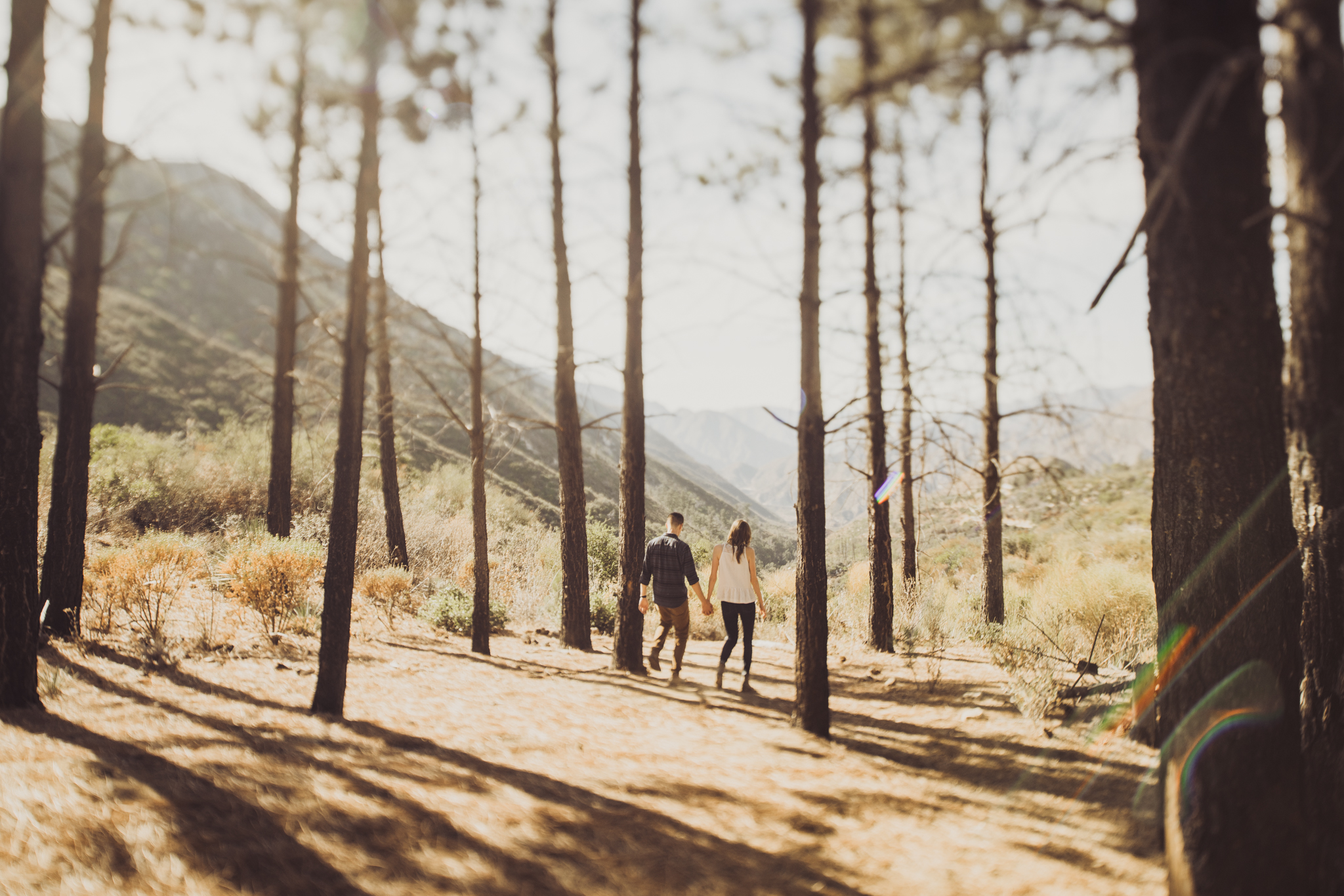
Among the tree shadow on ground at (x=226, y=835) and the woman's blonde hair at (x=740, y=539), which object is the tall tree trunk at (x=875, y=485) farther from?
the tree shadow on ground at (x=226, y=835)

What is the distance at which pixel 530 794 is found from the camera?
3812 millimetres

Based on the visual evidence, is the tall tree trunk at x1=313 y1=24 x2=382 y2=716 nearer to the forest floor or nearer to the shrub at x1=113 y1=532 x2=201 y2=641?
the forest floor

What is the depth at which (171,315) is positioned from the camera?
211ft

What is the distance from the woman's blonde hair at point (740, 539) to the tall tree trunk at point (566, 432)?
270cm

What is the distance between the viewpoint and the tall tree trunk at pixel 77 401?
255 inches

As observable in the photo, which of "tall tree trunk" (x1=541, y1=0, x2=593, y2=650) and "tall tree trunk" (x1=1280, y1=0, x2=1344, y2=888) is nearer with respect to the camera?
"tall tree trunk" (x1=1280, y1=0, x2=1344, y2=888)

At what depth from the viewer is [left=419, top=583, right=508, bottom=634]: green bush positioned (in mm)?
9789

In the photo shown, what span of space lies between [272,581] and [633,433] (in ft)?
16.1

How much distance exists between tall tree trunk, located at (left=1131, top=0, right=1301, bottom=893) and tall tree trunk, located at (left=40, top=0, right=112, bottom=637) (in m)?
8.35

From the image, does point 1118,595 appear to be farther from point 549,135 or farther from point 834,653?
point 549,135

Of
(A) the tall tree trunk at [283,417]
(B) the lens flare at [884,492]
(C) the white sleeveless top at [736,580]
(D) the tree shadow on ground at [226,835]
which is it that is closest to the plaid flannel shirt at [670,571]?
(C) the white sleeveless top at [736,580]

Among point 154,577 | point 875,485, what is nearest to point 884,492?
point 875,485

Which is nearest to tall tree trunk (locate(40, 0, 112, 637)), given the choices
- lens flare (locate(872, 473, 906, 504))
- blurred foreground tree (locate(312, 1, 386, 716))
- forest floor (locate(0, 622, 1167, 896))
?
forest floor (locate(0, 622, 1167, 896))

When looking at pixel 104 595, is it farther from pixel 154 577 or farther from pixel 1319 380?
pixel 1319 380
